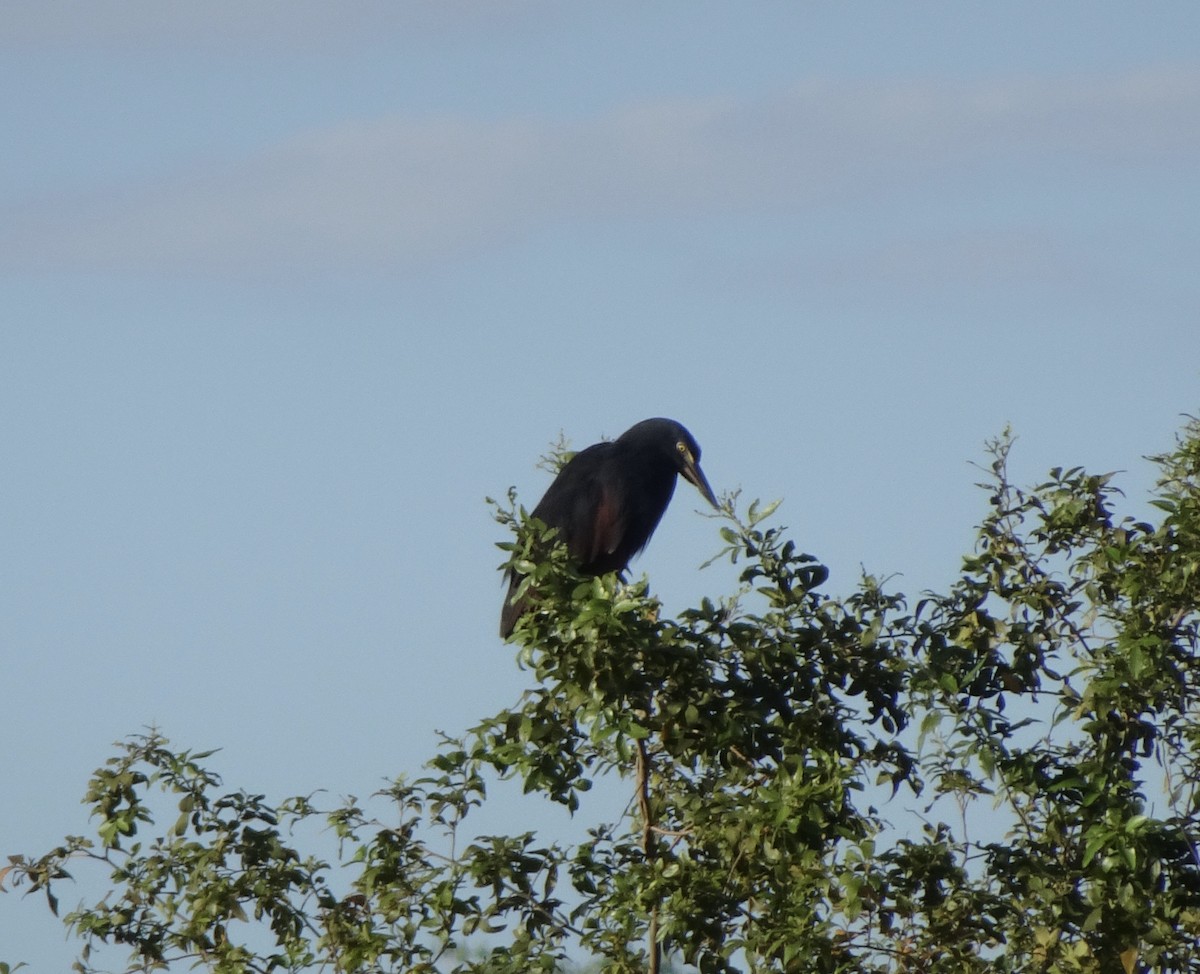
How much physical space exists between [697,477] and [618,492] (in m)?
0.61

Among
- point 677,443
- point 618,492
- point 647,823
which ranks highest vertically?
point 677,443

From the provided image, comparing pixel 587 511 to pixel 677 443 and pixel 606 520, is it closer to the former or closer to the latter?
pixel 606 520

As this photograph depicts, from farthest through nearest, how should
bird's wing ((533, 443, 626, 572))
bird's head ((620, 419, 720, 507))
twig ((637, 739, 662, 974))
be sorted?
1. bird's head ((620, 419, 720, 507))
2. bird's wing ((533, 443, 626, 572))
3. twig ((637, 739, 662, 974))

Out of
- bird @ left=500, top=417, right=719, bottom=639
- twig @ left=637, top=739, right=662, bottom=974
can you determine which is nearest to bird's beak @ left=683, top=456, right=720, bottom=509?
bird @ left=500, top=417, right=719, bottom=639

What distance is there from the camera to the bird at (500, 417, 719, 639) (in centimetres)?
775

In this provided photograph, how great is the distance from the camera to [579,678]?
172 inches

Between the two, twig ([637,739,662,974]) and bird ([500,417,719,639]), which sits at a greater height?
bird ([500,417,719,639])

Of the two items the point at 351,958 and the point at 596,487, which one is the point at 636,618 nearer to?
the point at 351,958

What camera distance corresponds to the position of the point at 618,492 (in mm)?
7758

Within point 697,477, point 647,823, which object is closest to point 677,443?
point 697,477

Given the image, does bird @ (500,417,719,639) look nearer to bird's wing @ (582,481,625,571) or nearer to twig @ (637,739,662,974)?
bird's wing @ (582,481,625,571)

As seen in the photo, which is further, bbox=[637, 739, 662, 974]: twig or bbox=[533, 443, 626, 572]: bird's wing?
bbox=[533, 443, 626, 572]: bird's wing

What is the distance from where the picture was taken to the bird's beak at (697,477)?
820 cm

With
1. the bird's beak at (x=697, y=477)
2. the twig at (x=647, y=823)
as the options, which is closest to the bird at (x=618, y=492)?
the bird's beak at (x=697, y=477)
